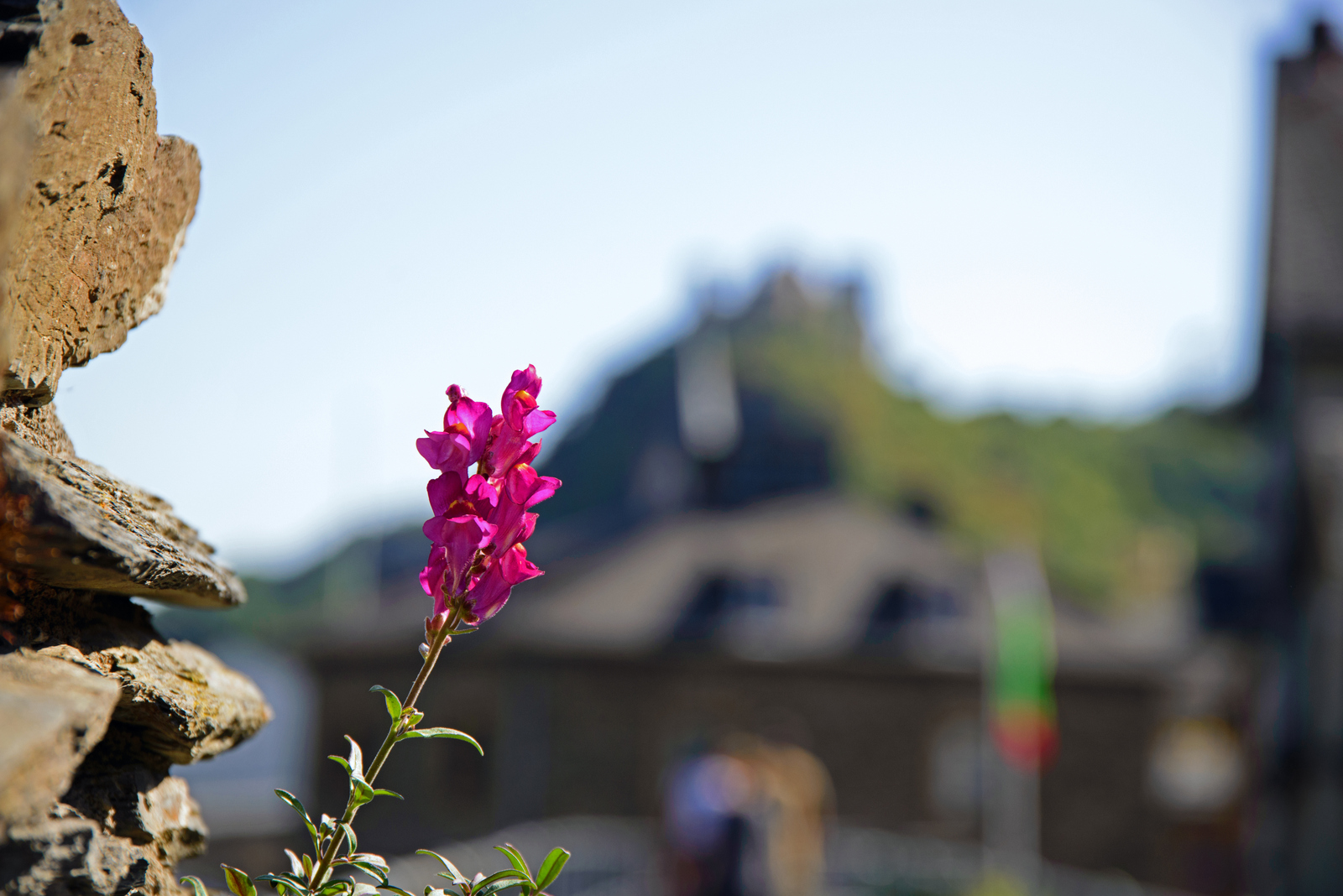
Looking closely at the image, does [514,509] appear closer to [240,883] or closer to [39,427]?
[240,883]

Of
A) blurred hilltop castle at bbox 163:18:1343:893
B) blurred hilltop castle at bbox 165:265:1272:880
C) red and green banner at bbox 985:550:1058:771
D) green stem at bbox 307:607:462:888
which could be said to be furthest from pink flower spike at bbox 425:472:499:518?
red and green banner at bbox 985:550:1058:771

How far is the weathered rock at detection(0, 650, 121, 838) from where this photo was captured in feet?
3.05

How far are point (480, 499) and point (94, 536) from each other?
1.29 feet

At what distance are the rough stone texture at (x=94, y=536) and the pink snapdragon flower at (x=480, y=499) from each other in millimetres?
329

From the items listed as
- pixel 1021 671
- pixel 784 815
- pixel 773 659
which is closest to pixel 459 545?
pixel 784 815

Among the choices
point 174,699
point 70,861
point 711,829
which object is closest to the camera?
point 70,861

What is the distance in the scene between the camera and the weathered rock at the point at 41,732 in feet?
3.05

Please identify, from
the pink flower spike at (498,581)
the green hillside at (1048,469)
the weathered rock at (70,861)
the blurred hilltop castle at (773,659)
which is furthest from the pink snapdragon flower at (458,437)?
the green hillside at (1048,469)

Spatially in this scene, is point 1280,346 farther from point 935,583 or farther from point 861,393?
point 861,393

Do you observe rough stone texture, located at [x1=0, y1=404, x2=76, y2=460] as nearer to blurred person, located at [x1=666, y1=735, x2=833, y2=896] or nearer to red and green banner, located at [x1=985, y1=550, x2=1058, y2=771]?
blurred person, located at [x1=666, y1=735, x2=833, y2=896]

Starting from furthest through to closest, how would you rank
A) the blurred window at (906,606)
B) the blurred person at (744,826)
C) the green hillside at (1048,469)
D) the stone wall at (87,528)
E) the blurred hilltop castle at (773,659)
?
the green hillside at (1048,469) < the blurred window at (906,606) < the blurred hilltop castle at (773,659) < the blurred person at (744,826) < the stone wall at (87,528)

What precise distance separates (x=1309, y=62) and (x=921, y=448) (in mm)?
22976

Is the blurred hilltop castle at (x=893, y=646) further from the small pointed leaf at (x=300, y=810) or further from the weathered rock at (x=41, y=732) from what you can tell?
the weathered rock at (x=41, y=732)

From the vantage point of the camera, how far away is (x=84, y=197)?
146 centimetres
